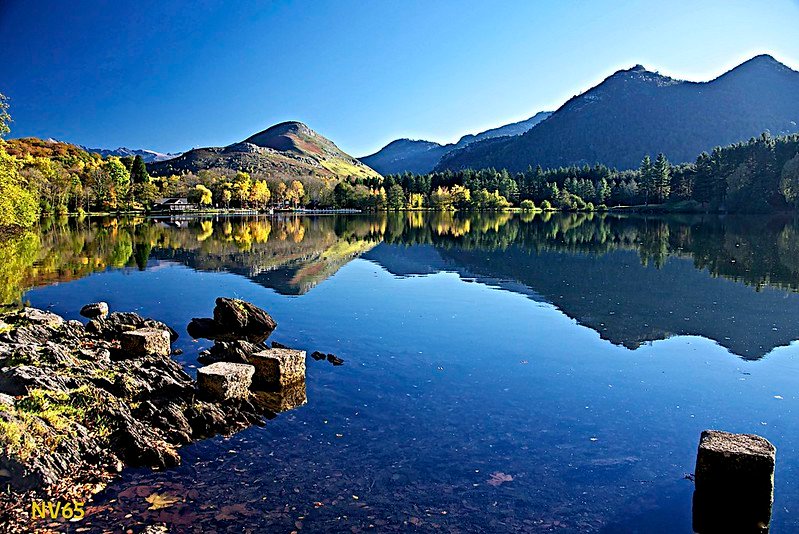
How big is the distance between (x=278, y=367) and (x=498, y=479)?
7.44m

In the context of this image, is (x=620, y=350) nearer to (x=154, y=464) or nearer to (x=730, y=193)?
(x=154, y=464)

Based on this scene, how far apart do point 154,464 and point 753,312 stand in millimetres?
25994

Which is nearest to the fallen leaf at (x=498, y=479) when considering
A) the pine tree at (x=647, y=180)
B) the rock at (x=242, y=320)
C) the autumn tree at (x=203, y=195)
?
the rock at (x=242, y=320)

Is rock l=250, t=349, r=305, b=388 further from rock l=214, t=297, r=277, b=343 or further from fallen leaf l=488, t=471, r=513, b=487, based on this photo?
fallen leaf l=488, t=471, r=513, b=487

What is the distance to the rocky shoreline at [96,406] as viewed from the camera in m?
10.1

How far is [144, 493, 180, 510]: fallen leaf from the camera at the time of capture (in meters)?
9.77

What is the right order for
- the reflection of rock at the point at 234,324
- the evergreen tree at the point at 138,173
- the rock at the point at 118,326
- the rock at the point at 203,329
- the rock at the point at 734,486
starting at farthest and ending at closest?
the evergreen tree at the point at 138,173, the reflection of rock at the point at 234,324, the rock at the point at 203,329, the rock at the point at 118,326, the rock at the point at 734,486

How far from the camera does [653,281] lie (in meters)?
35.1

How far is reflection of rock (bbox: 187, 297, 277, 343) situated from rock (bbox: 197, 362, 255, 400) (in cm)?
706

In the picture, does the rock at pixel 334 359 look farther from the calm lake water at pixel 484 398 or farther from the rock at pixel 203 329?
the rock at pixel 203 329

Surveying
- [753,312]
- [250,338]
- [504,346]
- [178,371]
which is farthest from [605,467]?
[753,312]

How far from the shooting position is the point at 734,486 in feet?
31.2

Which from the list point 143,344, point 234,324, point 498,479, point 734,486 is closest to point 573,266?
point 234,324

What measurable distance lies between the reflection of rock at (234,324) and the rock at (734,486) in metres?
16.3
